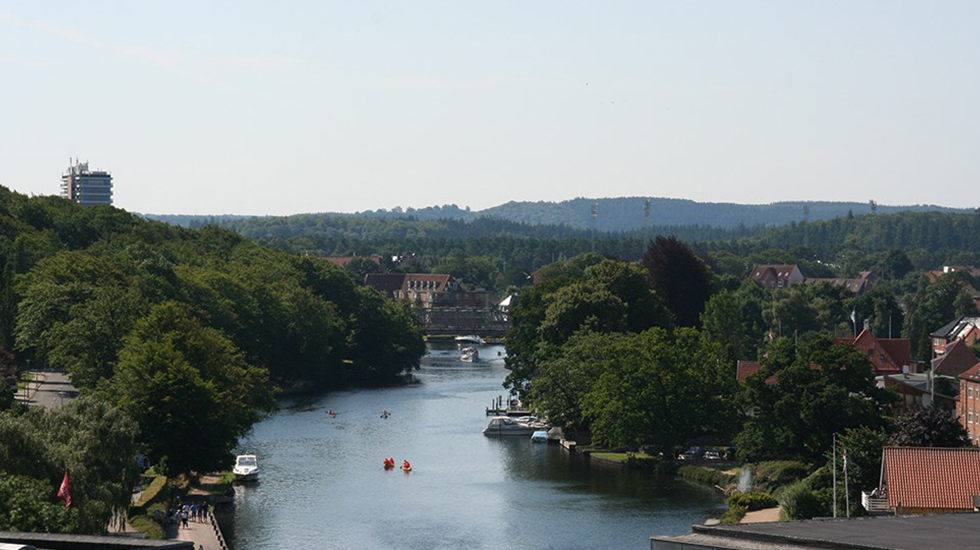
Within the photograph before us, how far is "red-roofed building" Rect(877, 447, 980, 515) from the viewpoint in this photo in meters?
53.8

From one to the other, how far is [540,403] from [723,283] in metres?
91.4

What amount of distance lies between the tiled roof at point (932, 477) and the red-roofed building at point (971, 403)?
30.0m

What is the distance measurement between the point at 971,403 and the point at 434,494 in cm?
3149

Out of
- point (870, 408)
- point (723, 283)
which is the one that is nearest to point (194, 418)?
point (870, 408)

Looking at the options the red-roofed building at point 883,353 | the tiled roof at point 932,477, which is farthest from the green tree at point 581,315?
the tiled roof at point 932,477

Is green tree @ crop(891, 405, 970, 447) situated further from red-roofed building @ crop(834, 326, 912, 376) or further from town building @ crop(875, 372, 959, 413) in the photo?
red-roofed building @ crop(834, 326, 912, 376)

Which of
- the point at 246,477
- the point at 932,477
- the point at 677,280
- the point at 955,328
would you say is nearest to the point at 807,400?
the point at 932,477

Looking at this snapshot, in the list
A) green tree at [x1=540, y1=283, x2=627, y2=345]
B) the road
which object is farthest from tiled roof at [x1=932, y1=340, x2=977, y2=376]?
the road

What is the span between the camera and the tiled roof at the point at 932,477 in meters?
53.9

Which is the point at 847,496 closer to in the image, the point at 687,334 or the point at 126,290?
the point at 687,334

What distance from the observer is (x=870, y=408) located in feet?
243

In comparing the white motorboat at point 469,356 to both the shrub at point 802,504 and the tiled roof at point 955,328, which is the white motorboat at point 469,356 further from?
the shrub at point 802,504

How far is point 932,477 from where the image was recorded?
55125 millimetres

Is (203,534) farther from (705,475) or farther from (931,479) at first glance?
(705,475)
